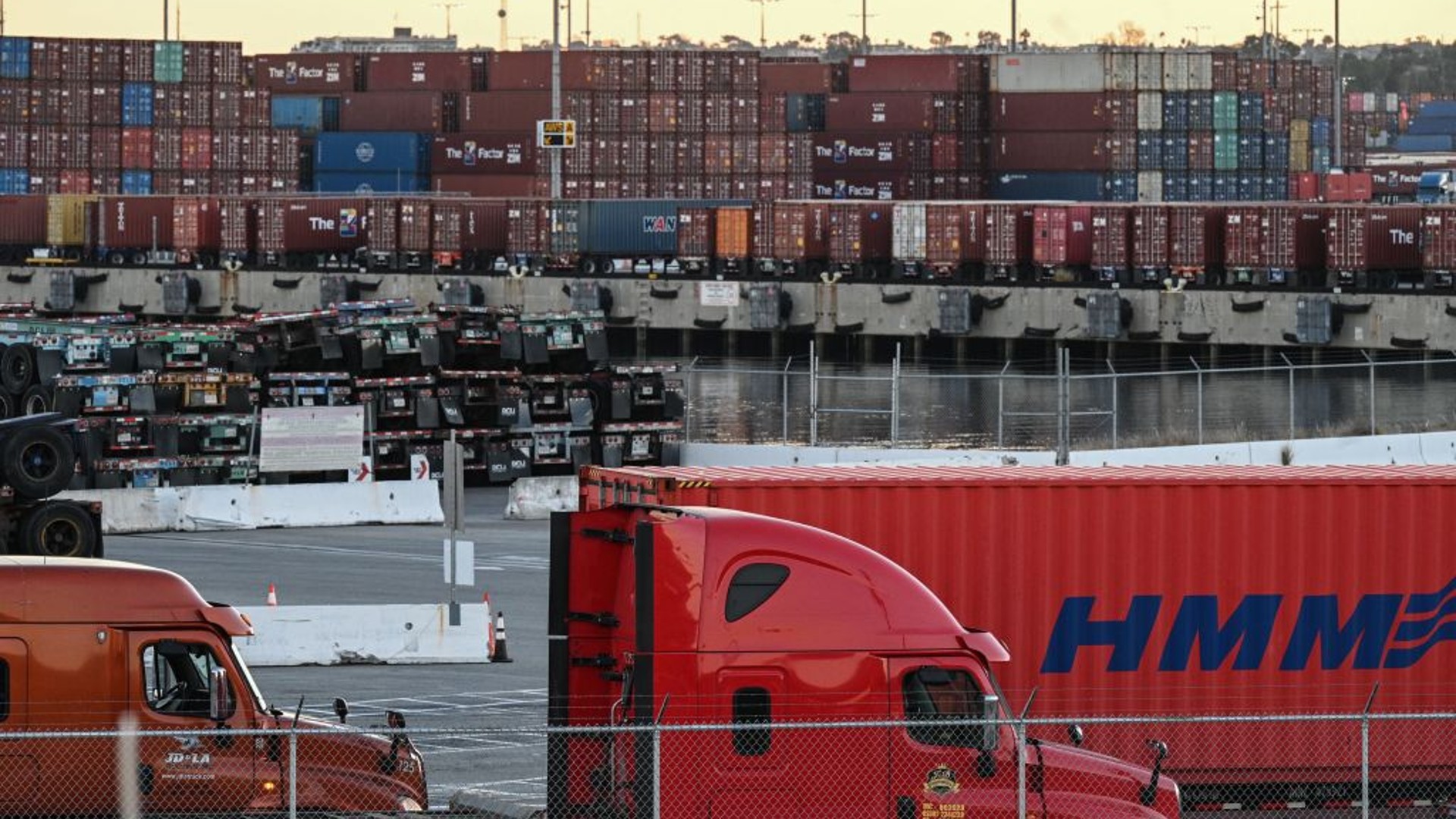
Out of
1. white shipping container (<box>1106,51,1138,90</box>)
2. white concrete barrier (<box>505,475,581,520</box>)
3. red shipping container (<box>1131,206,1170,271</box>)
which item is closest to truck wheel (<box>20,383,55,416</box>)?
white concrete barrier (<box>505,475,581,520</box>)

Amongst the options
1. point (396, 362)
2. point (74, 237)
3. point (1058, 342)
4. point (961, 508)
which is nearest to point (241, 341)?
point (396, 362)

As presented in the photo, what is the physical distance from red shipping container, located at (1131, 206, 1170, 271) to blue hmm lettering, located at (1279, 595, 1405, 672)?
60.4 metres

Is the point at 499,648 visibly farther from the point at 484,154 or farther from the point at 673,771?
the point at 484,154

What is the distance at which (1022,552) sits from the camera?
16984 millimetres

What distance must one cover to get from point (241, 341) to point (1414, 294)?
3928 centimetres

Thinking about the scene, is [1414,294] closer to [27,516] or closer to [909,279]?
[909,279]

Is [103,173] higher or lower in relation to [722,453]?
higher

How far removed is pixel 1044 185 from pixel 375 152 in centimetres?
3117

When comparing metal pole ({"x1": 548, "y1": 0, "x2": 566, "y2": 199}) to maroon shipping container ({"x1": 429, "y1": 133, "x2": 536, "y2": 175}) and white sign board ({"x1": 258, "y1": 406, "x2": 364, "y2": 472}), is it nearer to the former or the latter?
maroon shipping container ({"x1": 429, "y1": 133, "x2": 536, "y2": 175})

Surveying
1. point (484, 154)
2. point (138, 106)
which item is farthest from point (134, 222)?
point (484, 154)

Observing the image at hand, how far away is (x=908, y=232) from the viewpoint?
8231 cm

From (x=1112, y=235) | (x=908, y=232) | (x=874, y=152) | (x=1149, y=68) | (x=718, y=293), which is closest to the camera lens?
(x=1112, y=235)

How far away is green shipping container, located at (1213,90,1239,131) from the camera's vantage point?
105 meters

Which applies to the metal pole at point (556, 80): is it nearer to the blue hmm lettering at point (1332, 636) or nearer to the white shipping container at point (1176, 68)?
the white shipping container at point (1176, 68)
